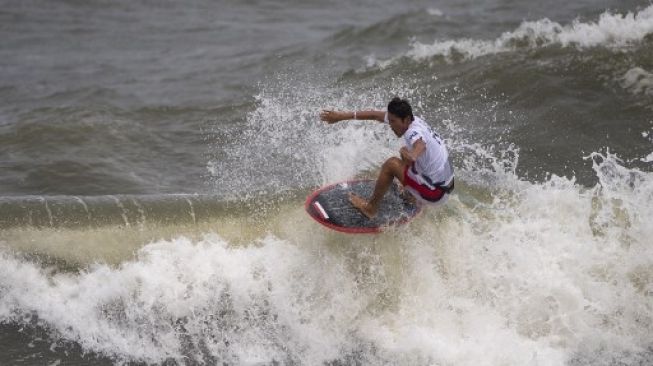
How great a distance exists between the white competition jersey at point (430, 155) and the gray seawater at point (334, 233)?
A: 674 millimetres

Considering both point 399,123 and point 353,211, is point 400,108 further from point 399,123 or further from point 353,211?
point 353,211

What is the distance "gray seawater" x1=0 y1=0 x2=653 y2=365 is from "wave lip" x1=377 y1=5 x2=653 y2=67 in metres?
0.05

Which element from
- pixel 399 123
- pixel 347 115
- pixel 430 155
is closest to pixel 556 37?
pixel 347 115

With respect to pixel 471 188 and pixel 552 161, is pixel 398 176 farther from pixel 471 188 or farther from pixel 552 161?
pixel 552 161

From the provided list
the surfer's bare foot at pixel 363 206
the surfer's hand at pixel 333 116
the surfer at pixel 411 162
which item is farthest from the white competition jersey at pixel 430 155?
the surfer's hand at pixel 333 116

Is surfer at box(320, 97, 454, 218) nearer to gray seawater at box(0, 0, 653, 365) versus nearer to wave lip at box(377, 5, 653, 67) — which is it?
gray seawater at box(0, 0, 653, 365)

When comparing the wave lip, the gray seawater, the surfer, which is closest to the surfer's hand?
the surfer

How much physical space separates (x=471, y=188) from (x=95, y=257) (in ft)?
13.9

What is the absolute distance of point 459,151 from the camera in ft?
35.2

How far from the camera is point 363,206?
7457 mm

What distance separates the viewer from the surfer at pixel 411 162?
6910 mm

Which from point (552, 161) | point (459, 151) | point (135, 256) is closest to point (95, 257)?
point (135, 256)

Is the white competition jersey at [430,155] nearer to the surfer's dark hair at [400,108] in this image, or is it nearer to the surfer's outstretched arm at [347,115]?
the surfer's dark hair at [400,108]

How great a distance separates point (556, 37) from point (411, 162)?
8.25 m
